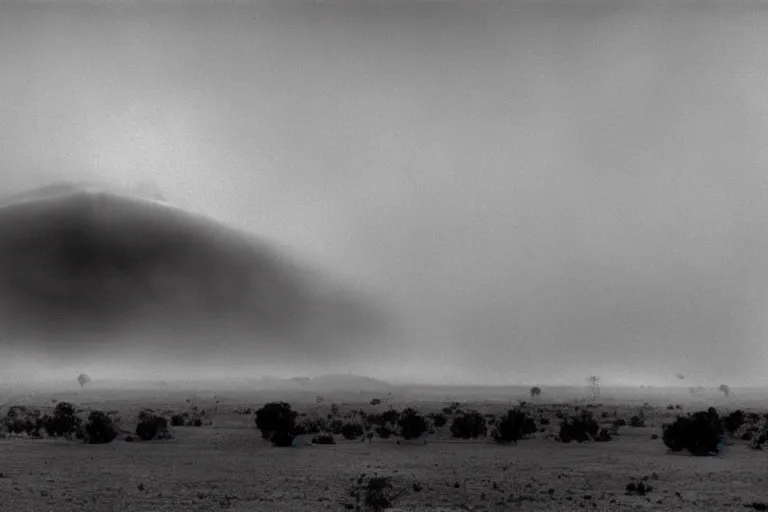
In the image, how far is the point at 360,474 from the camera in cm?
2650

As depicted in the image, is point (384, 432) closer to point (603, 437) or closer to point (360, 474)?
point (603, 437)

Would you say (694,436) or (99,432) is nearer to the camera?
(694,436)

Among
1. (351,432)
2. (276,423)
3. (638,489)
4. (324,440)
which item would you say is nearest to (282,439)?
(324,440)

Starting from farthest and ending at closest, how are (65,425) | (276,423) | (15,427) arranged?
(15,427), (65,425), (276,423)

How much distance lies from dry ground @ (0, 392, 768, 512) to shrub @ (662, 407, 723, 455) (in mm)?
677

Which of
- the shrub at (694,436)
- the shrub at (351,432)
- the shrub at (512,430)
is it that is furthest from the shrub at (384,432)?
the shrub at (694,436)

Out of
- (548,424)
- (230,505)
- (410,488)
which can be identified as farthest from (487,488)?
(548,424)

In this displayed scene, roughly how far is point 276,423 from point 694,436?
718 inches

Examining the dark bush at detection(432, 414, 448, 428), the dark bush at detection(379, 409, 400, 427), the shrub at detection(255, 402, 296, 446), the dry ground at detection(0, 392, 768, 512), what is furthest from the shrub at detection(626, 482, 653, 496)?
the dark bush at detection(432, 414, 448, 428)

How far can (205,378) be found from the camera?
15975 cm

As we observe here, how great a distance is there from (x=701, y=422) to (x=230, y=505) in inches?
820

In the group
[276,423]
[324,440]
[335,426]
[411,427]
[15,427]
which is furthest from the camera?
[15,427]

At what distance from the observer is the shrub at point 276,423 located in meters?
34.9

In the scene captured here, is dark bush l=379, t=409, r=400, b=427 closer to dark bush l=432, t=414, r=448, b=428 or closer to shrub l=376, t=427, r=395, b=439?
dark bush l=432, t=414, r=448, b=428
